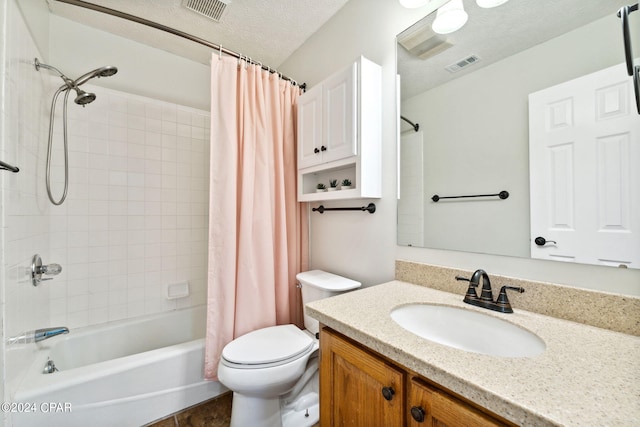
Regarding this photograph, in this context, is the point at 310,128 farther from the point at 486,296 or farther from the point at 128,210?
the point at 128,210

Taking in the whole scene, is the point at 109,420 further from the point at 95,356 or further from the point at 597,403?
the point at 597,403

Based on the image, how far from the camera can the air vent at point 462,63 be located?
1.05 metres

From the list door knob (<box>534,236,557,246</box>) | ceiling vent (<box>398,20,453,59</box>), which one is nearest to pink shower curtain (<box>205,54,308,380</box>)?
ceiling vent (<box>398,20,453,59</box>)

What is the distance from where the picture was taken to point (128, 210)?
1.88 metres

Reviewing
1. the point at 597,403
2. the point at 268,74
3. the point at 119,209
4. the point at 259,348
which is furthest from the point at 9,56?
the point at 597,403

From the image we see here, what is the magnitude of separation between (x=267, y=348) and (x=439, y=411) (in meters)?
0.92

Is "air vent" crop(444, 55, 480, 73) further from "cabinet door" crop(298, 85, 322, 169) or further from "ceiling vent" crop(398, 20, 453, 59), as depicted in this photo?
"cabinet door" crop(298, 85, 322, 169)

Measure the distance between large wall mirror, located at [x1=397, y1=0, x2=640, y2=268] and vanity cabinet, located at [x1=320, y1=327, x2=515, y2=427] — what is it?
2.04 ft

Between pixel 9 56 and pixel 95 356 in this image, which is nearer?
pixel 9 56

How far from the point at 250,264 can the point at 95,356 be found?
123 cm

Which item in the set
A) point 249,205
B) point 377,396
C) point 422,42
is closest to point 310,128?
point 249,205

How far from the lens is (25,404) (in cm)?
106

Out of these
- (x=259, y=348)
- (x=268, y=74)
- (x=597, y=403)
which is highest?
(x=268, y=74)

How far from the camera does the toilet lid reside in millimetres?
1180
